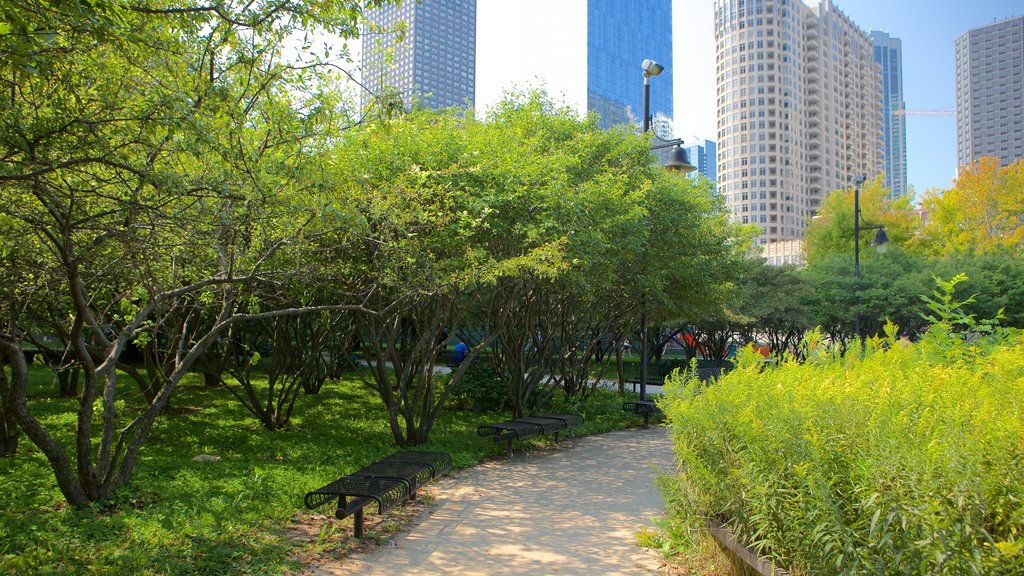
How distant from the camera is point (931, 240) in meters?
42.3

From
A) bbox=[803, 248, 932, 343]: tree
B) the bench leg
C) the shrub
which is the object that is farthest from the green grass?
bbox=[803, 248, 932, 343]: tree

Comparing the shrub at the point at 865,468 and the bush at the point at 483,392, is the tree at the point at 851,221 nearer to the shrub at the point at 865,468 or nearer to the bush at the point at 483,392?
the bush at the point at 483,392

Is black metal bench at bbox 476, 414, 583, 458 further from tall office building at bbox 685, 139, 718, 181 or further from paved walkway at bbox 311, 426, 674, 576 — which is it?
tall office building at bbox 685, 139, 718, 181

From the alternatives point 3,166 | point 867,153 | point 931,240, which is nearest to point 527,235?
point 3,166

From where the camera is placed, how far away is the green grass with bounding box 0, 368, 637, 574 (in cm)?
513

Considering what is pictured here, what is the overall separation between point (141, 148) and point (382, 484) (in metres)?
3.42

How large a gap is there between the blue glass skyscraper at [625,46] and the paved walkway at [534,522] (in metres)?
92.7

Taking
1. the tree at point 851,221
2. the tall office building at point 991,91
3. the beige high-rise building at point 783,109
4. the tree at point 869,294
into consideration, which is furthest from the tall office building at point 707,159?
the tree at point 869,294

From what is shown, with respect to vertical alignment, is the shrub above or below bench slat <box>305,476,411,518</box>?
above

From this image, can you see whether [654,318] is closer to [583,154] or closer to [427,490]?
[583,154]

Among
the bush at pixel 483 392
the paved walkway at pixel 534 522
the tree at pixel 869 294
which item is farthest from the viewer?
the tree at pixel 869 294

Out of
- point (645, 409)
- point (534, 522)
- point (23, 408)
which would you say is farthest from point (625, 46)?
point (23, 408)

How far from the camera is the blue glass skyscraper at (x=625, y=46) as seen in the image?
10575 cm

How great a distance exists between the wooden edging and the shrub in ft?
0.25
